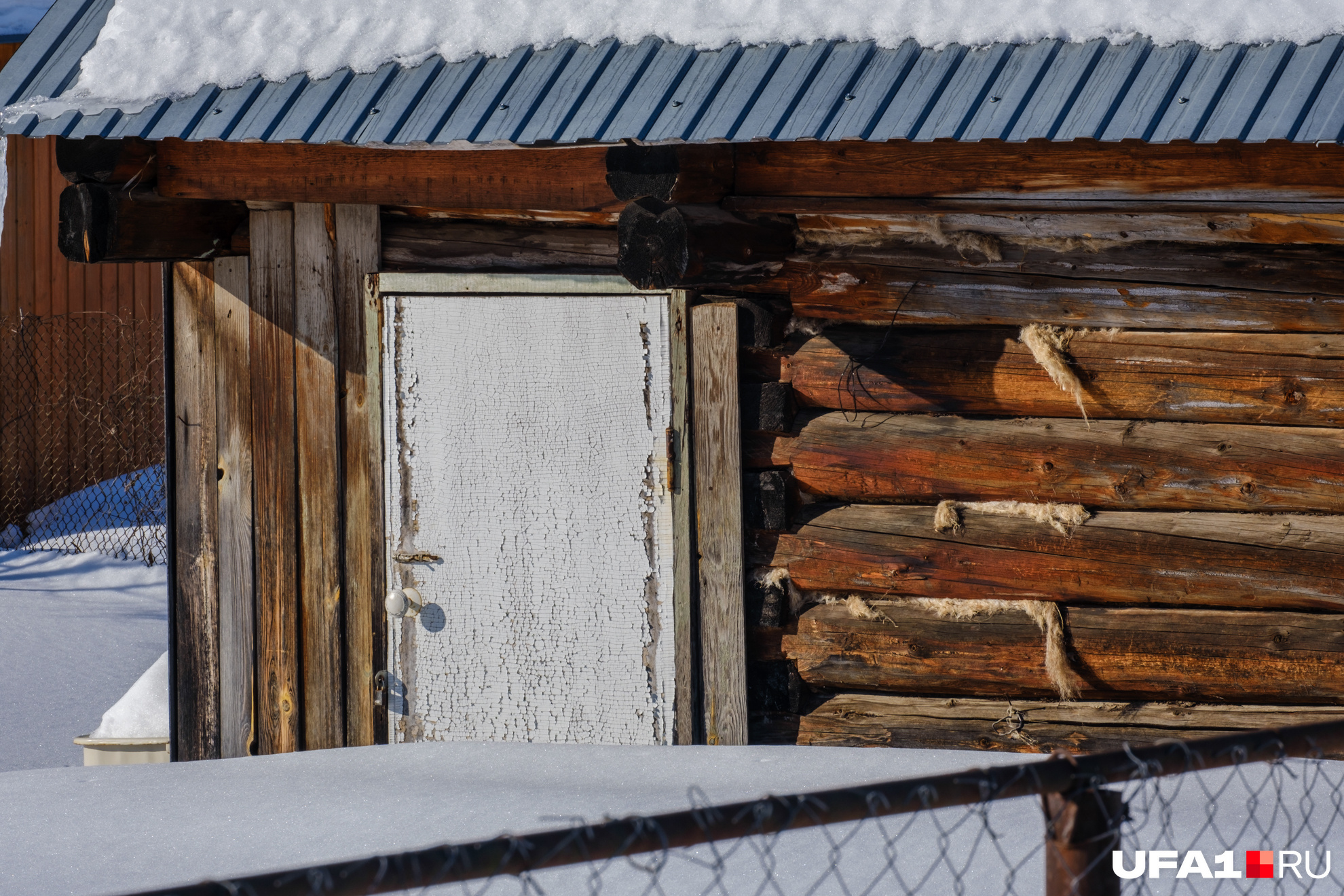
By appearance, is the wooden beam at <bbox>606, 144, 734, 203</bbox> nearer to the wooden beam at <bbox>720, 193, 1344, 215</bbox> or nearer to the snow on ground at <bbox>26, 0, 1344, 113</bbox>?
the wooden beam at <bbox>720, 193, 1344, 215</bbox>

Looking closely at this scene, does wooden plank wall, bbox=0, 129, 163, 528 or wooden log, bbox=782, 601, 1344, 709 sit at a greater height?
wooden plank wall, bbox=0, 129, 163, 528

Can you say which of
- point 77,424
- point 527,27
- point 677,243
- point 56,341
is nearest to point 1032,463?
point 677,243

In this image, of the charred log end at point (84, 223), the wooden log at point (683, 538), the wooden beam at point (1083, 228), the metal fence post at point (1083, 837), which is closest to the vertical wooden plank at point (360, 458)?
the charred log end at point (84, 223)

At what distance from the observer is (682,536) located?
14.9ft

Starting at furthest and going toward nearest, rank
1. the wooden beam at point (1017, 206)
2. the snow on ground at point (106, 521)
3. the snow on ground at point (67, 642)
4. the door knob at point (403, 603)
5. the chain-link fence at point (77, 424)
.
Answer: the chain-link fence at point (77, 424) → the snow on ground at point (106, 521) → the snow on ground at point (67, 642) → the door knob at point (403, 603) → the wooden beam at point (1017, 206)

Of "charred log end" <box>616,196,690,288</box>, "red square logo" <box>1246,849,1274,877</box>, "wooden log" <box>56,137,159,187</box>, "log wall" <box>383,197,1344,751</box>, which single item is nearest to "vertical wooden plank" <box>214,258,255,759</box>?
"wooden log" <box>56,137,159,187</box>

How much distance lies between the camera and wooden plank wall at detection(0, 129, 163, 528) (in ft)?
40.0

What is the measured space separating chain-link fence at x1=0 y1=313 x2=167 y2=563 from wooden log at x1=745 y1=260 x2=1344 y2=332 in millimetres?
9186

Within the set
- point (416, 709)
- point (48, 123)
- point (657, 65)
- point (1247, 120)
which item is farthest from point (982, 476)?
point (48, 123)

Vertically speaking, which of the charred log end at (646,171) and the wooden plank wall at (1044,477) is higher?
the charred log end at (646,171)

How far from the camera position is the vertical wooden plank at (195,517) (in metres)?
5.11

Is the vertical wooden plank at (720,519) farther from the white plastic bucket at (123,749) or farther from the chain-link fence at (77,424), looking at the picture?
the chain-link fence at (77,424)

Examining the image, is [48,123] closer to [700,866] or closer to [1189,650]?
[700,866]

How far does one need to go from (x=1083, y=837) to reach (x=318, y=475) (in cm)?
361
